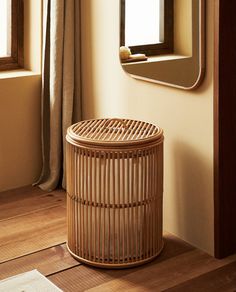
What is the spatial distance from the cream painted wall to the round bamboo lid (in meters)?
0.13

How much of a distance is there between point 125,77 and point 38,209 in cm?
80

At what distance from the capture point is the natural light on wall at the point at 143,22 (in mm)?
2916

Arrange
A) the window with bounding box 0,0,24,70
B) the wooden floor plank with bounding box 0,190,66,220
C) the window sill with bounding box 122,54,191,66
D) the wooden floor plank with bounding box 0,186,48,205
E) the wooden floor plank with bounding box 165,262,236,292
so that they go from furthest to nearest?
the window with bounding box 0,0,24,70 < the wooden floor plank with bounding box 0,186,48,205 < the wooden floor plank with bounding box 0,190,66,220 < the window sill with bounding box 122,54,191,66 < the wooden floor plank with bounding box 165,262,236,292

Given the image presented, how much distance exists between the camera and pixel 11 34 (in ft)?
12.1

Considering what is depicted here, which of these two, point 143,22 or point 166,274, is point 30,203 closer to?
point 166,274

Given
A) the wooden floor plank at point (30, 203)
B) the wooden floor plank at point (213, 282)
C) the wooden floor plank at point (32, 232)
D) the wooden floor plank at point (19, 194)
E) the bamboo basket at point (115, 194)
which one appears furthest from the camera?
the wooden floor plank at point (19, 194)

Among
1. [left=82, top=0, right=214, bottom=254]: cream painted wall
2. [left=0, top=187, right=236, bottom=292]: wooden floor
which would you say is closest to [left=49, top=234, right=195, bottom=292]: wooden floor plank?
[left=0, top=187, right=236, bottom=292]: wooden floor

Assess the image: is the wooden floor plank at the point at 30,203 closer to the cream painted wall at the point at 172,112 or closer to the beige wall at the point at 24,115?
the beige wall at the point at 24,115

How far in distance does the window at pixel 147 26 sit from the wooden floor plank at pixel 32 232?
0.89 m

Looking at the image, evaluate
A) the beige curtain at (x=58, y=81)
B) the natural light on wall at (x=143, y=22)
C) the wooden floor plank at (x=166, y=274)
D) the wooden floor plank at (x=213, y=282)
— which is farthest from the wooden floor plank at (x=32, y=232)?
the natural light on wall at (x=143, y=22)

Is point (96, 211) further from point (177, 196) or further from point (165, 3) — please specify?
point (165, 3)

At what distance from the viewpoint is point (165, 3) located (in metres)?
2.87

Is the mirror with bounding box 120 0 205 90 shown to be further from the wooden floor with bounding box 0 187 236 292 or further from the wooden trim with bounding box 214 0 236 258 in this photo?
the wooden floor with bounding box 0 187 236 292

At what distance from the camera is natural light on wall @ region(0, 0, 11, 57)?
368 centimetres
